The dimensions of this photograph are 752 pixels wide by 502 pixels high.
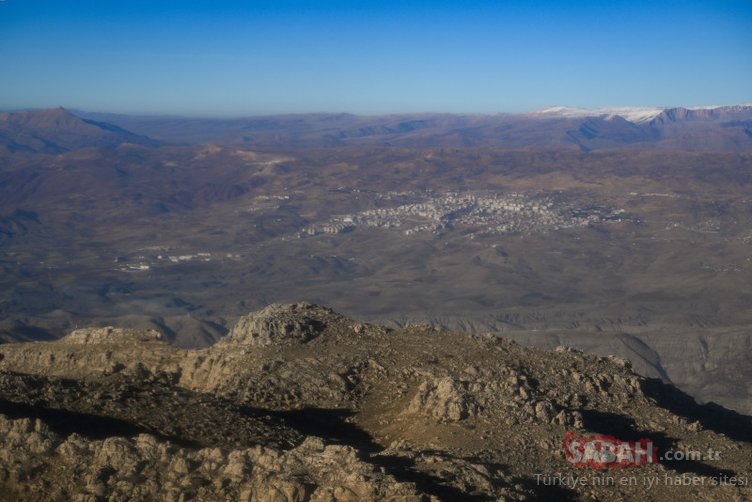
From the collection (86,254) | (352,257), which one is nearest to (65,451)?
(352,257)

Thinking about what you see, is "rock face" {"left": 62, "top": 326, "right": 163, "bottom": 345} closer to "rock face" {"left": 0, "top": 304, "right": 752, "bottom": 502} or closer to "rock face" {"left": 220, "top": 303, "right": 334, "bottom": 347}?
"rock face" {"left": 0, "top": 304, "right": 752, "bottom": 502}

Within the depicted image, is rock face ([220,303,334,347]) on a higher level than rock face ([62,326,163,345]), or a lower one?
higher

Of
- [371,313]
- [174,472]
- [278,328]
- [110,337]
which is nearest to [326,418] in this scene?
[278,328]

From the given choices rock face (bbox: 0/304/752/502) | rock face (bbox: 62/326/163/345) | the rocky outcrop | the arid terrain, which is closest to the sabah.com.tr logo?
rock face (bbox: 0/304/752/502)

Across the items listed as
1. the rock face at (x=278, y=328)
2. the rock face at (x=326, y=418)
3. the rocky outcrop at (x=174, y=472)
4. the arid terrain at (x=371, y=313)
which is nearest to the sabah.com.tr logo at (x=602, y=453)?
the rock face at (x=326, y=418)

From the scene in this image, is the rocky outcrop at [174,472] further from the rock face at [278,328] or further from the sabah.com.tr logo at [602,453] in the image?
the rock face at [278,328]

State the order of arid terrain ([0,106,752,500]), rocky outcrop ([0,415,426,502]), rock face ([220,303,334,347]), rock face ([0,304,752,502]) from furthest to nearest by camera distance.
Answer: rock face ([220,303,334,347]) < arid terrain ([0,106,752,500]) < rock face ([0,304,752,502]) < rocky outcrop ([0,415,426,502])
